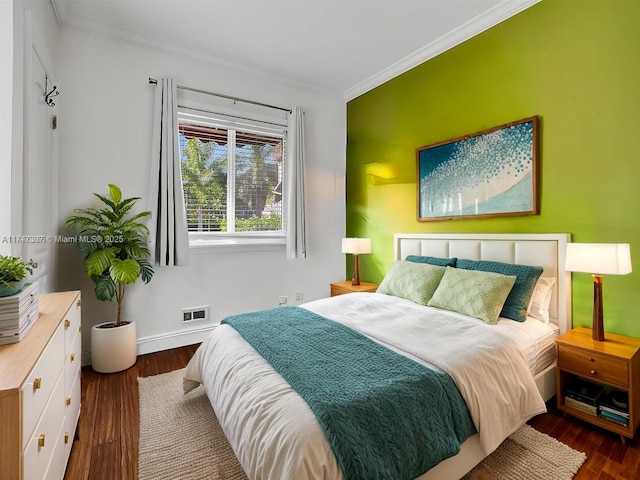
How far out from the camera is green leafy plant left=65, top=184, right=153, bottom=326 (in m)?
2.43

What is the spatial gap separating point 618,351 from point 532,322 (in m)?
0.45

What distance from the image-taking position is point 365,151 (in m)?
4.02

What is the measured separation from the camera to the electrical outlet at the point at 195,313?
3.22 meters

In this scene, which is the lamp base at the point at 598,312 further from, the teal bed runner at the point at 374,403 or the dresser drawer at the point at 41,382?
the dresser drawer at the point at 41,382

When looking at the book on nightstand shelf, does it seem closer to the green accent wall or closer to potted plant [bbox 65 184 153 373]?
the green accent wall

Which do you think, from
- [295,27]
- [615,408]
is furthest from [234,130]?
[615,408]

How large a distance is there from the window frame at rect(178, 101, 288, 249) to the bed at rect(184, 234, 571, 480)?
1.34 m

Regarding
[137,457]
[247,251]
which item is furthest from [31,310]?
[247,251]

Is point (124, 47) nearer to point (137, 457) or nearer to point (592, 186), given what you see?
point (137, 457)

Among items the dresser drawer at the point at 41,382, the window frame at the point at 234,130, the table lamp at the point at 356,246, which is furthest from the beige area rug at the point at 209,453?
the table lamp at the point at 356,246

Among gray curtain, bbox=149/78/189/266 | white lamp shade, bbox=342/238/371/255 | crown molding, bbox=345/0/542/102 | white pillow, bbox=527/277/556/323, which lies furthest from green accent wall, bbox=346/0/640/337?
gray curtain, bbox=149/78/189/266

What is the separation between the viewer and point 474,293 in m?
2.26

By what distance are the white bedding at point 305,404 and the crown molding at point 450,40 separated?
2.43 m

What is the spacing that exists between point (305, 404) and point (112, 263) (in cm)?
201
